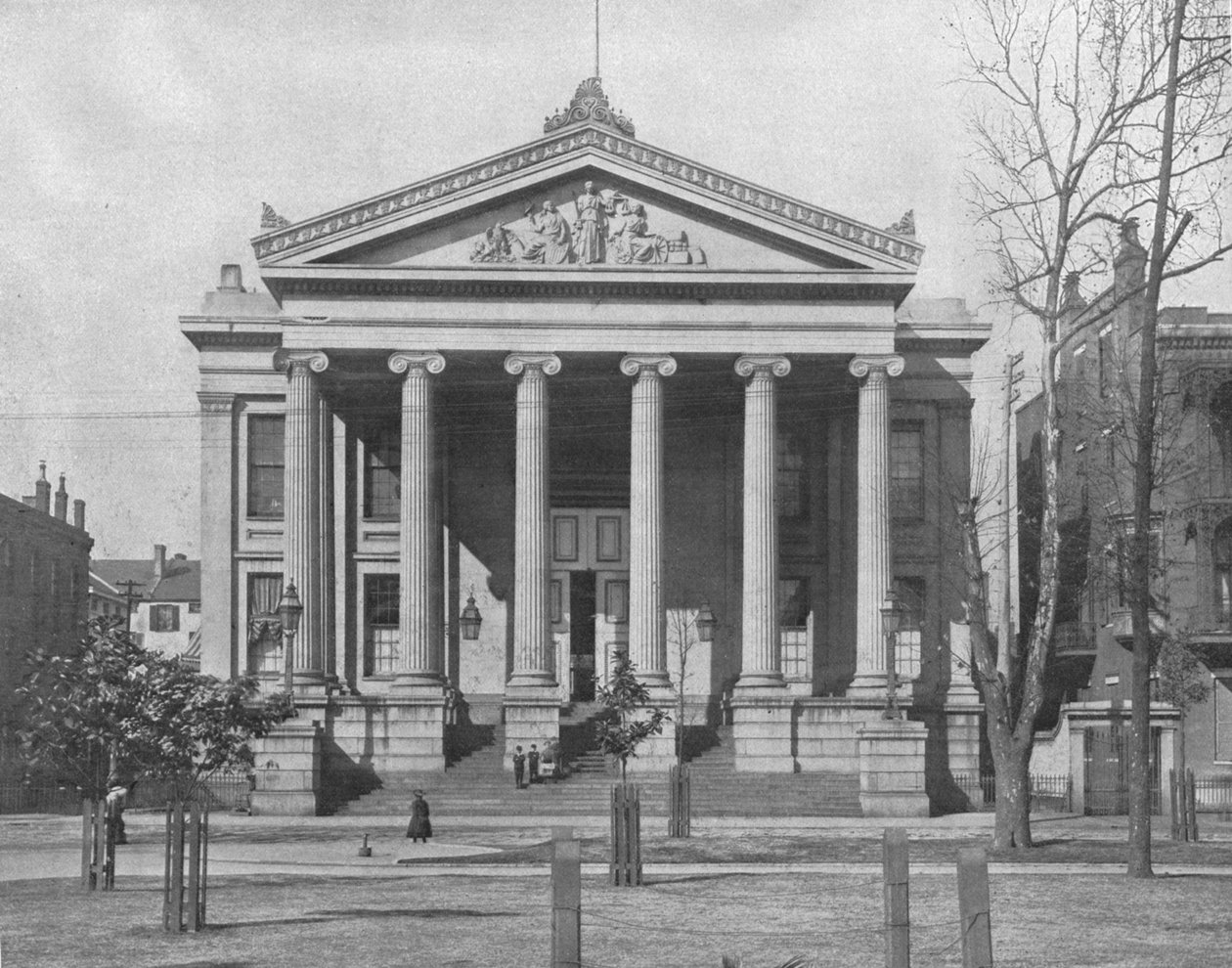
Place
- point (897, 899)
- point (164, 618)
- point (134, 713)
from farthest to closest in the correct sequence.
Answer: point (164, 618) < point (134, 713) < point (897, 899)

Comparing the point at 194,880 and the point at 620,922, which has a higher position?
the point at 194,880

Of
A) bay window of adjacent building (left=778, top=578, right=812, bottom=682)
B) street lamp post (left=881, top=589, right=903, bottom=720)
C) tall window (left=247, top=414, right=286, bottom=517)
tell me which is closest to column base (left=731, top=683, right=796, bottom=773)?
street lamp post (left=881, top=589, right=903, bottom=720)

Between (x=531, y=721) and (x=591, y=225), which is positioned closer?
(x=531, y=721)

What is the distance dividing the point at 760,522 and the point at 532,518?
18.4 feet

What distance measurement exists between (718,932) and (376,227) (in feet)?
98.4

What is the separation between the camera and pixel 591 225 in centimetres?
4834

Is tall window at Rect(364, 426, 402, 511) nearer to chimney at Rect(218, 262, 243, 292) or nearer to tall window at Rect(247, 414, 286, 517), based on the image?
tall window at Rect(247, 414, 286, 517)

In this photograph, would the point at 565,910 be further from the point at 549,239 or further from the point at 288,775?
the point at 549,239

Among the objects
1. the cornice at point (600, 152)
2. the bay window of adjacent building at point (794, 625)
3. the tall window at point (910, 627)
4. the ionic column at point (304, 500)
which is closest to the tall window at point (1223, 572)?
the tall window at point (910, 627)

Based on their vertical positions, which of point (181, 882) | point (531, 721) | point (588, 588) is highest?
point (588, 588)

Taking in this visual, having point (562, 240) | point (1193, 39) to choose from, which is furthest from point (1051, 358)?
point (562, 240)

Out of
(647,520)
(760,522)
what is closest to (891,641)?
(760,522)

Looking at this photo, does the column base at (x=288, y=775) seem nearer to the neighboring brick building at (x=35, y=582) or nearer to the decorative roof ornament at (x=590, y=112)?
the decorative roof ornament at (x=590, y=112)

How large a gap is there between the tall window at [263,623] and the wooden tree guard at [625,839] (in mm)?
28021
